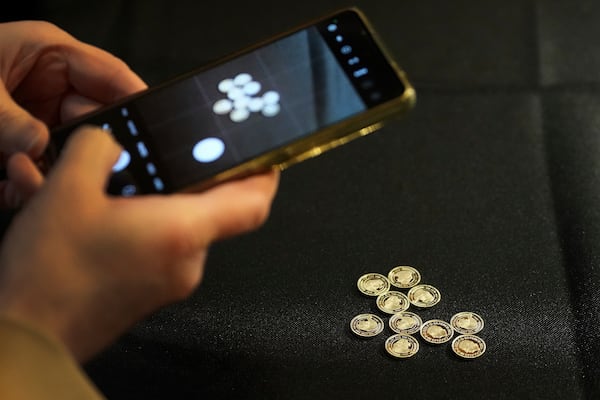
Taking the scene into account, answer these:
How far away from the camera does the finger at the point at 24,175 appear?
607 mm

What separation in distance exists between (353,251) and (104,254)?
1.16 feet

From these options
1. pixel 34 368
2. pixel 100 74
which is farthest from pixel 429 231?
pixel 34 368

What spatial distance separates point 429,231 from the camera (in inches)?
33.5

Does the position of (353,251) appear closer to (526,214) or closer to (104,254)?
(526,214)

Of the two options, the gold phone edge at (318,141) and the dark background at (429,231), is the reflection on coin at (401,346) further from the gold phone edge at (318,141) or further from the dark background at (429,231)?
the gold phone edge at (318,141)

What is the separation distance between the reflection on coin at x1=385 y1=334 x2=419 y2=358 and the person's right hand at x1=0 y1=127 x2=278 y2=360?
0.24m

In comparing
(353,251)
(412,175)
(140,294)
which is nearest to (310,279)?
(353,251)

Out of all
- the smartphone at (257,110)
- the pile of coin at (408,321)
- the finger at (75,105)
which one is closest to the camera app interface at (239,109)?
the smartphone at (257,110)

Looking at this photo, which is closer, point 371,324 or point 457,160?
point 371,324

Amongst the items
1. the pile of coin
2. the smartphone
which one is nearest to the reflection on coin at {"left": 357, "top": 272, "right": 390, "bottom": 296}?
the pile of coin

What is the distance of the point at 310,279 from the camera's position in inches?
32.1

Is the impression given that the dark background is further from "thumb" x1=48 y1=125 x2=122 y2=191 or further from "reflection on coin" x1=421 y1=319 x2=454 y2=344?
"thumb" x1=48 y1=125 x2=122 y2=191

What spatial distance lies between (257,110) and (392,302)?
0.22 metres

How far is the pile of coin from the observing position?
74cm
